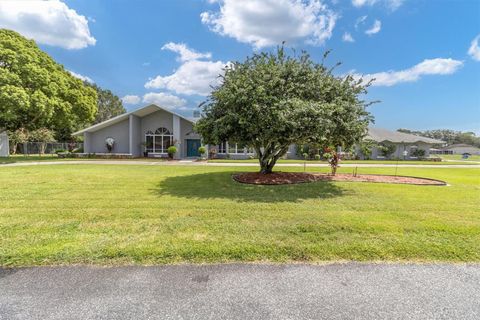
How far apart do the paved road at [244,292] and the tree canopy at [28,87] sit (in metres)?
19.1

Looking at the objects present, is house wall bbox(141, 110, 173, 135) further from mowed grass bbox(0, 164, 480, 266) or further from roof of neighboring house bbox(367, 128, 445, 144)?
roof of neighboring house bbox(367, 128, 445, 144)

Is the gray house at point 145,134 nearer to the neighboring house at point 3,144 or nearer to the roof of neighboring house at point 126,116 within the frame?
the roof of neighboring house at point 126,116

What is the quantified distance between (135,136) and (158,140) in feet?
7.39

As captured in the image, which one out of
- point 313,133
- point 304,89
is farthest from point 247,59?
point 313,133

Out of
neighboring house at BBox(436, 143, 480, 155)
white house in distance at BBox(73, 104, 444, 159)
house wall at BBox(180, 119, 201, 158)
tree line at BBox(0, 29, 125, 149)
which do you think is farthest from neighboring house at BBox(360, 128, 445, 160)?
neighboring house at BBox(436, 143, 480, 155)

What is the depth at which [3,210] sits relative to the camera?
5.75 meters

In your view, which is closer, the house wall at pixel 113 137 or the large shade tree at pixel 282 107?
the large shade tree at pixel 282 107

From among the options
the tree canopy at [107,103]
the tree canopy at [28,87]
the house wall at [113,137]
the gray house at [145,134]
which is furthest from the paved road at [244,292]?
the tree canopy at [107,103]

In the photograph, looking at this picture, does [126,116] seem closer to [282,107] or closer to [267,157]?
[267,157]

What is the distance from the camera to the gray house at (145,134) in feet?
79.0

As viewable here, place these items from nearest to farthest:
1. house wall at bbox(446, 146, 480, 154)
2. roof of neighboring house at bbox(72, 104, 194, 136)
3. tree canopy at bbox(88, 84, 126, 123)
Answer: roof of neighboring house at bbox(72, 104, 194, 136), tree canopy at bbox(88, 84, 126, 123), house wall at bbox(446, 146, 480, 154)

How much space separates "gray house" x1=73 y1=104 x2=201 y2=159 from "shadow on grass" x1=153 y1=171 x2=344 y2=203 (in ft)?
51.3

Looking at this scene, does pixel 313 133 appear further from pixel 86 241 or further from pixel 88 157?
pixel 88 157

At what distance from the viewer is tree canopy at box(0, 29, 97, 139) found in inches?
653
